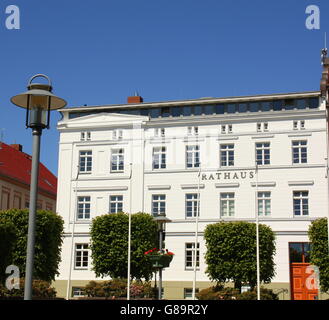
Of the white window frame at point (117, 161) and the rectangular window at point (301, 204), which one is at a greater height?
the white window frame at point (117, 161)

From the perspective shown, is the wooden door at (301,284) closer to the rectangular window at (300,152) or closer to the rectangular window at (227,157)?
the rectangular window at (300,152)

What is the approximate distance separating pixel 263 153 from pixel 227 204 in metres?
4.74

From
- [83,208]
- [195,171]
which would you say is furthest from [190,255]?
[83,208]

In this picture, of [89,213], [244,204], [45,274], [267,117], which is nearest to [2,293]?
[45,274]

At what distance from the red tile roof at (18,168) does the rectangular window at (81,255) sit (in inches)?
419

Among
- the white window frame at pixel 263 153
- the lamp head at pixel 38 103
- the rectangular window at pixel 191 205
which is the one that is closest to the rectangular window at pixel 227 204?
the rectangular window at pixel 191 205

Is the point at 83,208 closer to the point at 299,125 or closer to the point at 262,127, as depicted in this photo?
the point at 262,127

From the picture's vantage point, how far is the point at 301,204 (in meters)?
40.6

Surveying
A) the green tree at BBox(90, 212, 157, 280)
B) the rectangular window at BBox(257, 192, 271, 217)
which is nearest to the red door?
the rectangular window at BBox(257, 192, 271, 217)

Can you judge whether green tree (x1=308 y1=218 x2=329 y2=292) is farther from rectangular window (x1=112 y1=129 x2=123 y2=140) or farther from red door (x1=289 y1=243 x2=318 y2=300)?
rectangular window (x1=112 y1=129 x2=123 y2=140)

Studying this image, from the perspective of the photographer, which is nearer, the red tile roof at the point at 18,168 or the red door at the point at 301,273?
the red door at the point at 301,273

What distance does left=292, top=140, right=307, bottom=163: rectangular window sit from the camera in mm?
41312

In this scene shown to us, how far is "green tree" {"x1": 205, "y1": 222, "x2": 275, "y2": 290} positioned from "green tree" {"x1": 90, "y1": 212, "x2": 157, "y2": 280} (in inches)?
175

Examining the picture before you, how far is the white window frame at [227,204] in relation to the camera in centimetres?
4191
